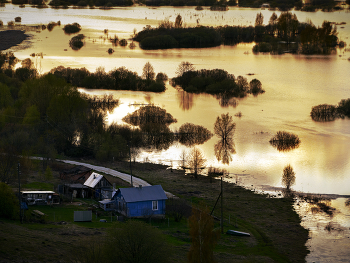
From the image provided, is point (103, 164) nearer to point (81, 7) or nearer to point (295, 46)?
point (295, 46)

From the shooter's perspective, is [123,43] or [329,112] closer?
[329,112]

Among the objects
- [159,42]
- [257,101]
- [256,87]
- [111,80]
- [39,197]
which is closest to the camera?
[39,197]

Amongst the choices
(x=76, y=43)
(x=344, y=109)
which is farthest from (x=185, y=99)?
(x=76, y=43)

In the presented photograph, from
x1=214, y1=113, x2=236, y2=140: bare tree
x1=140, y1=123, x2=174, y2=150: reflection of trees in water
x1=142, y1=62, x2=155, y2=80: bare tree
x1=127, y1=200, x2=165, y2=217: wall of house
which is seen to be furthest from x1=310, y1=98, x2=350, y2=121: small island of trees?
x1=127, y1=200, x2=165, y2=217: wall of house

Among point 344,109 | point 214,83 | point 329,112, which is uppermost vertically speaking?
point 214,83

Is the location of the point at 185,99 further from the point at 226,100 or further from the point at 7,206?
the point at 7,206

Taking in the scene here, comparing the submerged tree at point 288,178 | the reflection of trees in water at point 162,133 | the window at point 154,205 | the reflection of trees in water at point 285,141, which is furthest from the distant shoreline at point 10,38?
the window at point 154,205

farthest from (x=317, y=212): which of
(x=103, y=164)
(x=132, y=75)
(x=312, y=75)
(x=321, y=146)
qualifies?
(x=312, y=75)
